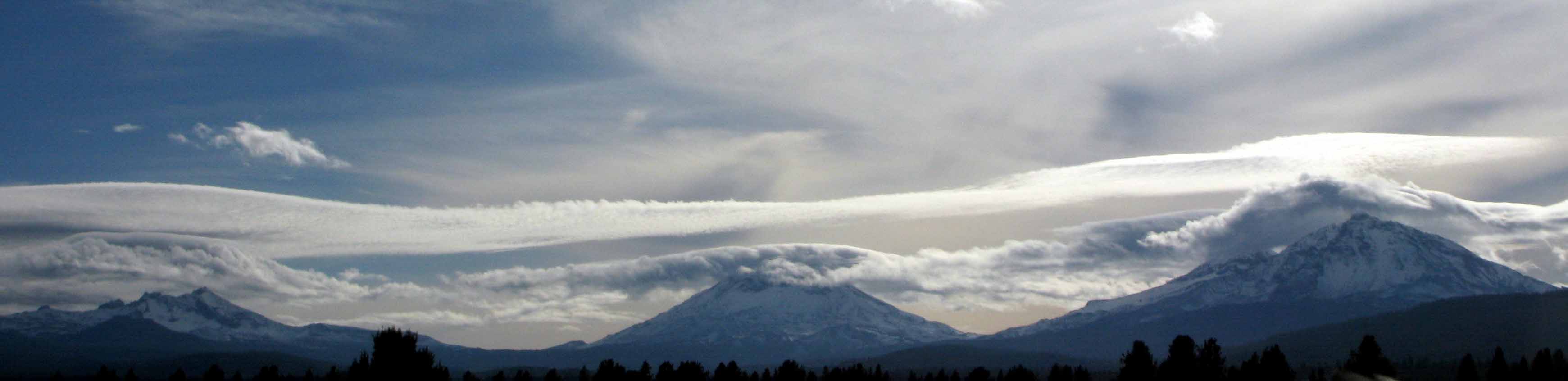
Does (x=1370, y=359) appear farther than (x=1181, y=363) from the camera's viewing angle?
Yes

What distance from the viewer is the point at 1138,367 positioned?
189375 mm

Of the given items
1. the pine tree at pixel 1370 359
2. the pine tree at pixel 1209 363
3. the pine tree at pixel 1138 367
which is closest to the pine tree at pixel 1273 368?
the pine tree at pixel 1209 363

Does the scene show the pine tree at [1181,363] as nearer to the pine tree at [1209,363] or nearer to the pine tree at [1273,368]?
the pine tree at [1209,363]

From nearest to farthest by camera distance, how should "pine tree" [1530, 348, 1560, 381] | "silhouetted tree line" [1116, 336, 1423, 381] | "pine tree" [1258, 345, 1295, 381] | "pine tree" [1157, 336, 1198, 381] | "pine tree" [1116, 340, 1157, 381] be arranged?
"pine tree" [1530, 348, 1560, 381] → "pine tree" [1258, 345, 1295, 381] → "silhouetted tree line" [1116, 336, 1423, 381] → "pine tree" [1157, 336, 1198, 381] → "pine tree" [1116, 340, 1157, 381]

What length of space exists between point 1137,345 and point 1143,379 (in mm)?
8920

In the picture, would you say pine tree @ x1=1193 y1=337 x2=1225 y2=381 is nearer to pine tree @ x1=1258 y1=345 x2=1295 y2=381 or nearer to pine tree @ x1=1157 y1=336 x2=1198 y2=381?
pine tree @ x1=1157 y1=336 x2=1198 y2=381

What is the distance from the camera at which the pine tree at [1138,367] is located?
187625 millimetres

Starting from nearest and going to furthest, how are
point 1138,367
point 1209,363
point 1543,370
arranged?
point 1543,370 < point 1209,363 < point 1138,367

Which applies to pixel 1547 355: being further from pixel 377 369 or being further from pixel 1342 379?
pixel 377 369

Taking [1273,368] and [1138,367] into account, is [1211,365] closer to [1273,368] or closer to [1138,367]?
[1138,367]

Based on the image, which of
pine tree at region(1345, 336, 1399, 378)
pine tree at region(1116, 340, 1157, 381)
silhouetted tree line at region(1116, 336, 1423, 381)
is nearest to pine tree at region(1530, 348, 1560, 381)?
silhouetted tree line at region(1116, 336, 1423, 381)

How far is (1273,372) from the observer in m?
173

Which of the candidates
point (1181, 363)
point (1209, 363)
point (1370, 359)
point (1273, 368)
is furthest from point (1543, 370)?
point (1181, 363)

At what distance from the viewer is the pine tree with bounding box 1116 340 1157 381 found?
7387 inches
